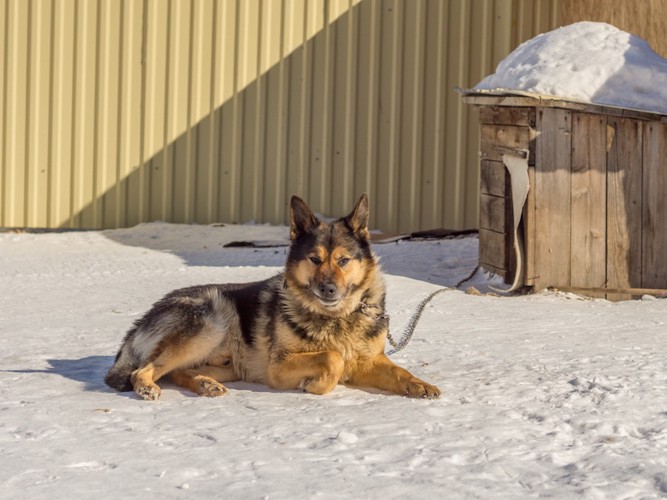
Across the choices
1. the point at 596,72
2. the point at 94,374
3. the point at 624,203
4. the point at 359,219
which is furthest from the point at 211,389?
the point at 596,72

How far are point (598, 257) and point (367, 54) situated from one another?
14.0 feet

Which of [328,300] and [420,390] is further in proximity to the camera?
[328,300]

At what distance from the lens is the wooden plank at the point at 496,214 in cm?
859

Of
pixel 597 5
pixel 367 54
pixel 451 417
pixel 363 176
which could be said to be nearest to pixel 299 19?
pixel 367 54

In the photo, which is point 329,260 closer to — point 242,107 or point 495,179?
point 495,179

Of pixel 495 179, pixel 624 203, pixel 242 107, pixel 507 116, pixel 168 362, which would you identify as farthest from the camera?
pixel 242 107

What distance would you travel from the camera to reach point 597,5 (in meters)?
11.2

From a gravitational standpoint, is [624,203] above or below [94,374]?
above

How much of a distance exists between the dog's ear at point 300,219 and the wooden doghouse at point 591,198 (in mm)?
2854

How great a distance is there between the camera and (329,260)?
5590 millimetres

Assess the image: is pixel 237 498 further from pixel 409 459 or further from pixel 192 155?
pixel 192 155

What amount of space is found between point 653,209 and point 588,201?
48 centimetres

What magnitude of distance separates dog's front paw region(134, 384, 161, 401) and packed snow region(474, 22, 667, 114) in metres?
3.97

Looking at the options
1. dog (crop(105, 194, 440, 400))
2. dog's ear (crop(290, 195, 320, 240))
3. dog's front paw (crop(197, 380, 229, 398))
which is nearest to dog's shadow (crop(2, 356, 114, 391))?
dog (crop(105, 194, 440, 400))
